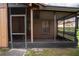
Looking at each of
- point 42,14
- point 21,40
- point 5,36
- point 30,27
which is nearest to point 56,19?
point 42,14

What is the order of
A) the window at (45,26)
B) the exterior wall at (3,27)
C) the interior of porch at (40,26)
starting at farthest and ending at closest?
the window at (45,26) → the interior of porch at (40,26) → the exterior wall at (3,27)

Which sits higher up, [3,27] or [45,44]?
[3,27]

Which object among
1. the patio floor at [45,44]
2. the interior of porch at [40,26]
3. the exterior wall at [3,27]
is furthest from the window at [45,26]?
the exterior wall at [3,27]

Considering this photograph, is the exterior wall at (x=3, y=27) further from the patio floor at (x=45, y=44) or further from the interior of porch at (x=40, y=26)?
the patio floor at (x=45, y=44)

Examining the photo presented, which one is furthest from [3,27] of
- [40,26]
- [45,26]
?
[45,26]

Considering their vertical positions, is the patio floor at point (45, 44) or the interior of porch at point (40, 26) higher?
the interior of porch at point (40, 26)

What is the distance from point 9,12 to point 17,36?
1.50 m

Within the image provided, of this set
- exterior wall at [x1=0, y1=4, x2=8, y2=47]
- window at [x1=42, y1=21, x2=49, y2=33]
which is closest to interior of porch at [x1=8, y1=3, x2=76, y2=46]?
window at [x1=42, y1=21, x2=49, y2=33]

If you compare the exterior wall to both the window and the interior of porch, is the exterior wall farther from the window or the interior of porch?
the window

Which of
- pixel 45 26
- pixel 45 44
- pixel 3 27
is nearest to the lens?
pixel 3 27

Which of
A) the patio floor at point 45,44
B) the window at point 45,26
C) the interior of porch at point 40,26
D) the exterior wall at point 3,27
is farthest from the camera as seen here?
the window at point 45,26

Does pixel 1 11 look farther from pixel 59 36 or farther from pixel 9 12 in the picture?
pixel 59 36

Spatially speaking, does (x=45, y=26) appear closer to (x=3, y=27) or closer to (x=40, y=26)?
(x=40, y=26)

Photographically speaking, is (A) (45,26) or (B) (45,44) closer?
(B) (45,44)
